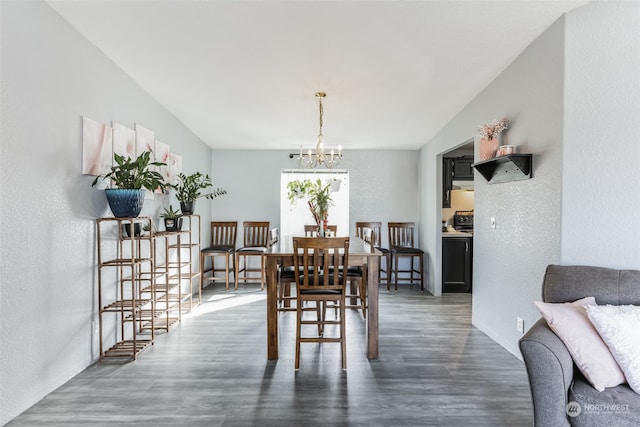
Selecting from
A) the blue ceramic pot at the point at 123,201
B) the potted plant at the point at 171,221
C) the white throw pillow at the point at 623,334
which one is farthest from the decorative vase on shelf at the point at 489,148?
the potted plant at the point at 171,221

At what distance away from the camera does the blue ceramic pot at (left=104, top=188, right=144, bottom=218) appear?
8.47 feet

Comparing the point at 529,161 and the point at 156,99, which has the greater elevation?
the point at 156,99

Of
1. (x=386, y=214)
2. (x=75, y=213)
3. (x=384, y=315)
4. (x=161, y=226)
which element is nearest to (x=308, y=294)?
(x=384, y=315)

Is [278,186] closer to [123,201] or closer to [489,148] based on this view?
[123,201]

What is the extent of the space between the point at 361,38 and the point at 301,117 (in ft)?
6.09

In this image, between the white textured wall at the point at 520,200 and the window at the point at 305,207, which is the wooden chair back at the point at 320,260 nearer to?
the white textured wall at the point at 520,200

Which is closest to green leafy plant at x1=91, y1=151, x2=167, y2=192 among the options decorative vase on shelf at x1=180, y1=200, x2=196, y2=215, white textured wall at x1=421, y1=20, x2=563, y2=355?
decorative vase on shelf at x1=180, y1=200, x2=196, y2=215

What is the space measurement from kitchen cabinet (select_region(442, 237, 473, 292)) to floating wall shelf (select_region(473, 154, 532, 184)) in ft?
6.64

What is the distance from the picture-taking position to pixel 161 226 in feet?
12.8

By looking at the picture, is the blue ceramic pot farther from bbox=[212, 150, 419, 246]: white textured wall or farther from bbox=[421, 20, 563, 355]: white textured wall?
bbox=[212, 150, 419, 246]: white textured wall

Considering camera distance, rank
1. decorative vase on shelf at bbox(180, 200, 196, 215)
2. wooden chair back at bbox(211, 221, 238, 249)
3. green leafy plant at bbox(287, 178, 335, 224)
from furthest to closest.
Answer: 1. wooden chair back at bbox(211, 221, 238, 249)
2. decorative vase on shelf at bbox(180, 200, 196, 215)
3. green leafy plant at bbox(287, 178, 335, 224)

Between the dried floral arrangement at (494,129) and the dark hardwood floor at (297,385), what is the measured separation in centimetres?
191

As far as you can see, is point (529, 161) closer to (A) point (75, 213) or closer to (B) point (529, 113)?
(B) point (529, 113)

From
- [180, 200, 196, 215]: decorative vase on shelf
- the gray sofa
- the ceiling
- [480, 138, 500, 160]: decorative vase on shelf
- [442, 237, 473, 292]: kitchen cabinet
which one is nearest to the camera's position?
the gray sofa
